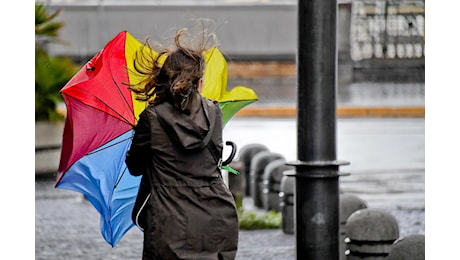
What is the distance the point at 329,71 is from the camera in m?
5.55

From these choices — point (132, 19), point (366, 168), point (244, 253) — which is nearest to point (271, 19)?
point (132, 19)

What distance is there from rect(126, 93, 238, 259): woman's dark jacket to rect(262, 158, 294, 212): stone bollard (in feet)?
20.6

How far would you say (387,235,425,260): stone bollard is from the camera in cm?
592

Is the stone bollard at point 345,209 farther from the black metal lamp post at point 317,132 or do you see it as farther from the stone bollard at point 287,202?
the black metal lamp post at point 317,132

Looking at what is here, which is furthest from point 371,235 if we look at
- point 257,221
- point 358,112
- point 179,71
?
point 358,112

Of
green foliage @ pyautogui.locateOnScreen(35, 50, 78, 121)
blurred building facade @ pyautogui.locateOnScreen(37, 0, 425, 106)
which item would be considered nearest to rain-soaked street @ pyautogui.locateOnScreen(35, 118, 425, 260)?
green foliage @ pyautogui.locateOnScreen(35, 50, 78, 121)

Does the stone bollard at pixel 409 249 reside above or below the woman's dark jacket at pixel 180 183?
below

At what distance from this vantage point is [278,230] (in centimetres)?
993

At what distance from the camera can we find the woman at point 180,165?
13.4 feet

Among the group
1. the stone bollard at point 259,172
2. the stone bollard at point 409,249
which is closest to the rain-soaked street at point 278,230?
the stone bollard at point 259,172

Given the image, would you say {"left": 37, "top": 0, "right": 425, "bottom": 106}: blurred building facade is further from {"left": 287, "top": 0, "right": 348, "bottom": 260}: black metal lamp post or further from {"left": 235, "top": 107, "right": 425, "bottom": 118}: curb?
{"left": 287, "top": 0, "right": 348, "bottom": 260}: black metal lamp post

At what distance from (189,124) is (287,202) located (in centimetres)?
532

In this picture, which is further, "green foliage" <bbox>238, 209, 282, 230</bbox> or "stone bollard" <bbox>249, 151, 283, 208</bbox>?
"stone bollard" <bbox>249, 151, 283, 208</bbox>

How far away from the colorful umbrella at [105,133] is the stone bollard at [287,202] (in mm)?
4303
